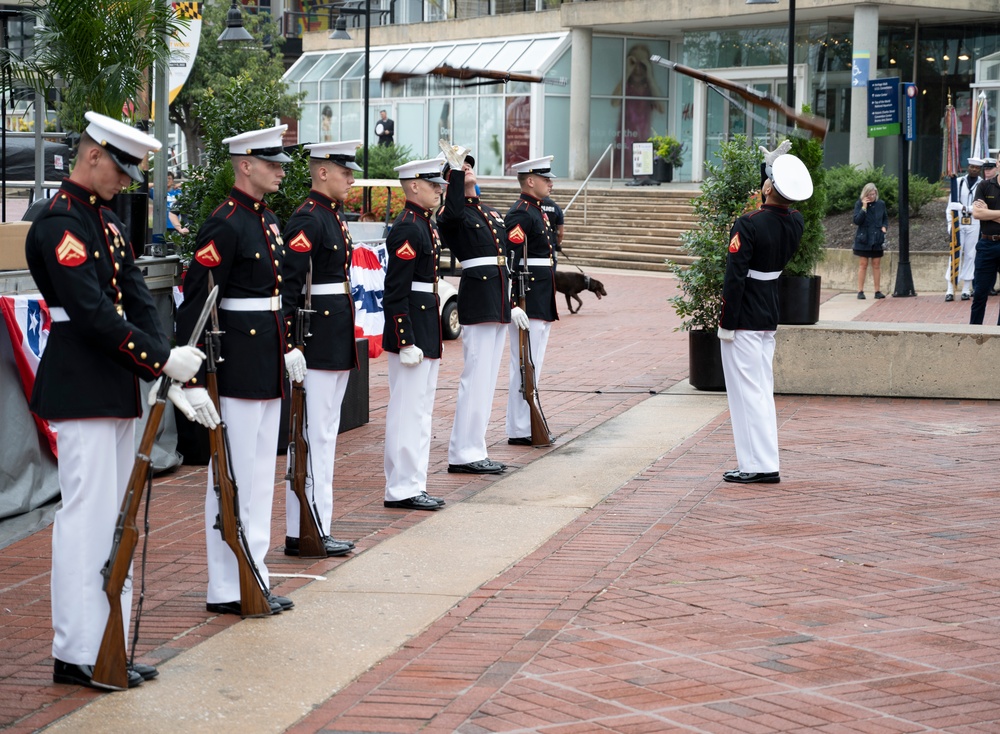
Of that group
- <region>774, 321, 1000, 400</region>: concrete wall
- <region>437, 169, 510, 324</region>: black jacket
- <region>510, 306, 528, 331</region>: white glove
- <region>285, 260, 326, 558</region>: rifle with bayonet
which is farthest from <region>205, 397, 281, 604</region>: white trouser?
<region>774, 321, 1000, 400</region>: concrete wall

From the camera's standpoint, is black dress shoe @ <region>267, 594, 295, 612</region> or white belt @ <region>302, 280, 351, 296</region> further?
white belt @ <region>302, 280, 351, 296</region>

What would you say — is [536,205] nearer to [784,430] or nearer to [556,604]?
[784,430]

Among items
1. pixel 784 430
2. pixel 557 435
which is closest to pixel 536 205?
pixel 557 435

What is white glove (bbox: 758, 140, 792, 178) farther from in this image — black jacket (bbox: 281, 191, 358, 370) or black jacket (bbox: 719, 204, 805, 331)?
black jacket (bbox: 281, 191, 358, 370)

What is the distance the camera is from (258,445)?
5836 mm

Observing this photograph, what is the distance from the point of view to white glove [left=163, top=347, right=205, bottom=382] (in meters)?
4.82

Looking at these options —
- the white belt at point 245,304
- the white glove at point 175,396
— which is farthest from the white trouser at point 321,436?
the white glove at point 175,396

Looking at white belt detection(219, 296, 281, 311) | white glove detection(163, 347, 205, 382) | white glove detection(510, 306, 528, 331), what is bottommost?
white glove detection(510, 306, 528, 331)

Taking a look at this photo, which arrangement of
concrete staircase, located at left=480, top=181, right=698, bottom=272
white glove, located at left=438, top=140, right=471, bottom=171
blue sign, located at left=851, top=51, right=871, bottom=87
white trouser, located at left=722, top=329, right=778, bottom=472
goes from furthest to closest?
1. blue sign, located at left=851, top=51, right=871, bottom=87
2. concrete staircase, located at left=480, top=181, right=698, bottom=272
3. white trouser, located at left=722, top=329, right=778, bottom=472
4. white glove, located at left=438, top=140, right=471, bottom=171

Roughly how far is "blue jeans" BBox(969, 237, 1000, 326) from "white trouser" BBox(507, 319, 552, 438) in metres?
6.32

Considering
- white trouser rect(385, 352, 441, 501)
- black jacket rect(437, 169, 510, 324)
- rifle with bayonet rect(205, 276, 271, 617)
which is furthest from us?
black jacket rect(437, 169, 510, 324)

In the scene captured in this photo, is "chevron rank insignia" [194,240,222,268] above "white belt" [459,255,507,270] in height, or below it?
above

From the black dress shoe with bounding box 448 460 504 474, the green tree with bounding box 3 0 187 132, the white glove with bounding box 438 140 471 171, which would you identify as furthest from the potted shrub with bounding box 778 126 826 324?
the green tree with bounding box 3 0 187 132

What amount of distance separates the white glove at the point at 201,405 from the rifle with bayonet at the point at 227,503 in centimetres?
15
